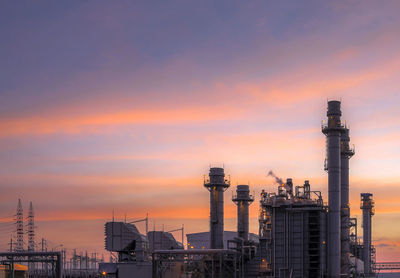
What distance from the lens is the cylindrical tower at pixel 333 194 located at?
7556 cm

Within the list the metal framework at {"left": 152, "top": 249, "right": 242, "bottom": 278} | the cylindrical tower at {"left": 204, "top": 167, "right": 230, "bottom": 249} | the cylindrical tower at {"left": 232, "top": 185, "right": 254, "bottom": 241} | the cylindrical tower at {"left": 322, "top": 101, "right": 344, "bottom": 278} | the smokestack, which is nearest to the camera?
the cylindrical tower at {"left": 322, "top": 101, "right": 344, "bottom": 278}

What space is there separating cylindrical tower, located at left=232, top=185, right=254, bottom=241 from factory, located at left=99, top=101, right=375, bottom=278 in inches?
642

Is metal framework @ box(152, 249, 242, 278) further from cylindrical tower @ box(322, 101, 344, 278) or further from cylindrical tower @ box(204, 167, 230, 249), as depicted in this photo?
cylindrical tower @ box(322, 101, 344, 278)

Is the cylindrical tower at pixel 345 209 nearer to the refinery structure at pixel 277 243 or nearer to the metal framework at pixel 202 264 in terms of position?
the refinery structure at pixel 277 243

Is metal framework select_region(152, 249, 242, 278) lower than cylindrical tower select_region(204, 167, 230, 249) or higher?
lower

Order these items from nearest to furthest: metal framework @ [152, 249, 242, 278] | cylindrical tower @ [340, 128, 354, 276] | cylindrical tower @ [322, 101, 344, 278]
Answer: cylindrical tower @ [322, 101, 344, 278] < cylindrical tower @ [340, 128, 354, 276] < metal framework @ [152, 249, 242, 278]

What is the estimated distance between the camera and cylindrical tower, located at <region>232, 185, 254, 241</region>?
122 m

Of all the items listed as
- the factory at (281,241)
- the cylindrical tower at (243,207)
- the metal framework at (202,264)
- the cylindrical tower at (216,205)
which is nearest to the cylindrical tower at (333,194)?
the factory at (281,241)

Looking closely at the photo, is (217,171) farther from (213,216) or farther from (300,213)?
(300,213)

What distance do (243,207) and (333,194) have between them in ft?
158

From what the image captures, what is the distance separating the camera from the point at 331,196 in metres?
76.2

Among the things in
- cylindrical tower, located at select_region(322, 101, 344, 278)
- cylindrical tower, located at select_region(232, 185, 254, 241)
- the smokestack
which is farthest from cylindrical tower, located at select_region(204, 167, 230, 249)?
the smokestack

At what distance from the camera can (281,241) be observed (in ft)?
262

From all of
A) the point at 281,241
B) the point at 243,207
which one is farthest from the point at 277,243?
the point at 243,207
